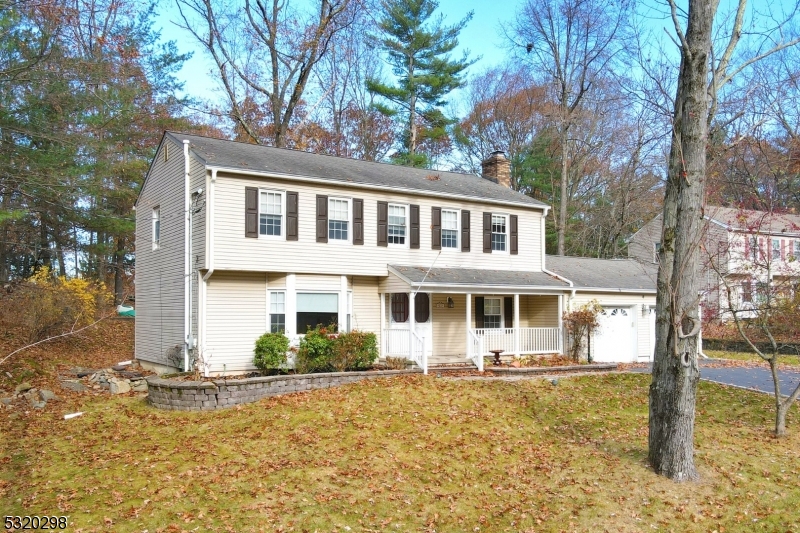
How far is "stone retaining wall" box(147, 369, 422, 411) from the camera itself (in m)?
12.9

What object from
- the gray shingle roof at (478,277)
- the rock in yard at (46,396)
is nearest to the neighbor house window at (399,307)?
the gray shingle roof at (478,277)

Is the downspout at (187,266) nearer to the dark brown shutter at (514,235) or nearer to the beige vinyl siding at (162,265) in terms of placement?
the beige vinyl siding at (162,265)

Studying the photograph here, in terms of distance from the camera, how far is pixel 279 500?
828 cm

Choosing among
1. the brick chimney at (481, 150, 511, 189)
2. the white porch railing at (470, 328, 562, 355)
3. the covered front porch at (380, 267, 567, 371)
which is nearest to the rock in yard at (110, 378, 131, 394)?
the covered front porch at (380, 267, 567, 371)

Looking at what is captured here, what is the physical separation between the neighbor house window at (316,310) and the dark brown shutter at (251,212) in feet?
6.95

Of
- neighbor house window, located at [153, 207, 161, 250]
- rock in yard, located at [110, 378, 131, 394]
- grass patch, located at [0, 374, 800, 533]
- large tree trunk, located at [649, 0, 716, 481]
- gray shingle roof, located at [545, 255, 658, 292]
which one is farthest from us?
gray shingle roof, located at [545, 255, 658, 292]

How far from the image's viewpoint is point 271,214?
52.2 feet

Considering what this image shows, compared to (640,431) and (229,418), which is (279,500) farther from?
(640,431)

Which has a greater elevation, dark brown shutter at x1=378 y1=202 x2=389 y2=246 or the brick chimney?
the brick chimney

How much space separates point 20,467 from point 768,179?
37.3 metres

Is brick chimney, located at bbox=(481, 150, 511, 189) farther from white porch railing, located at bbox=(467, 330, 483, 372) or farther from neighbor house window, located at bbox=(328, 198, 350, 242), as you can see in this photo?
neighbor house window, located at bbox=(328, 198, 350, 242)

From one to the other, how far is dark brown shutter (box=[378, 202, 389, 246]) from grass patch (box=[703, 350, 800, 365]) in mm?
14291

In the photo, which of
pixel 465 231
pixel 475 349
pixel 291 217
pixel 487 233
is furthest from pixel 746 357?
pixel 291 217

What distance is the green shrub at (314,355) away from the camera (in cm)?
1512
